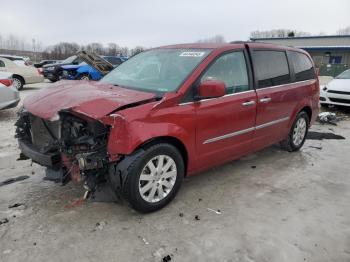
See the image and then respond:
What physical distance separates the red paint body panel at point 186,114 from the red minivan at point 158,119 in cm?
1

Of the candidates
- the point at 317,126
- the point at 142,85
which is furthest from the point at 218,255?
the point at 317,126

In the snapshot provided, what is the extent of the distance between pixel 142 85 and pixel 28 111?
1351mm

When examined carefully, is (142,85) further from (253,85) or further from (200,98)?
(253,85)

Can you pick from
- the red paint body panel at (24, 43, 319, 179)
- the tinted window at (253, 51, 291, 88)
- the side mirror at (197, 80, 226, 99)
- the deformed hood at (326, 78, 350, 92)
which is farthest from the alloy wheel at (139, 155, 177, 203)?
the deformed hood at (326, 78, 350, 92)

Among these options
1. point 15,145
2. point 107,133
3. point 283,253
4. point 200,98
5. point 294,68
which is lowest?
point 283,253

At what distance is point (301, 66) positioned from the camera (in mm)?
5879

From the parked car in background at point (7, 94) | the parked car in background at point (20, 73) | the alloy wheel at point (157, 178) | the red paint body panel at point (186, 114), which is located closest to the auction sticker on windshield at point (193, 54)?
the red paint body panel at point (186, 114)

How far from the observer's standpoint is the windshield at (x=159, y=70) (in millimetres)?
4069

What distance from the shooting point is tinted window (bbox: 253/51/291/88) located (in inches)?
190

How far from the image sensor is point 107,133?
348cm

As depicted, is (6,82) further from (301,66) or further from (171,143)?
(301,66)

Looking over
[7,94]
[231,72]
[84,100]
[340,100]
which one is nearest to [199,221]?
[84,100]

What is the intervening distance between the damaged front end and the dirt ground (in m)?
0.43

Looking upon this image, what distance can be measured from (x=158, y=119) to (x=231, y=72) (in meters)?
1.40
